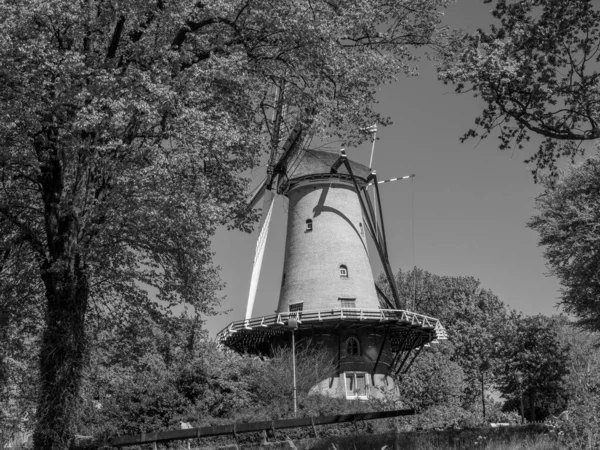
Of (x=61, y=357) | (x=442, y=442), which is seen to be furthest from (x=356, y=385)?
(x=61, y=357)

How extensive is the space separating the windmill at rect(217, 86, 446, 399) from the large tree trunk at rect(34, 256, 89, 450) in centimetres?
2082

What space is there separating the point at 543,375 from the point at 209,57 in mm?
32069

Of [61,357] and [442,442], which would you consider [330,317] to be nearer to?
[442,442]

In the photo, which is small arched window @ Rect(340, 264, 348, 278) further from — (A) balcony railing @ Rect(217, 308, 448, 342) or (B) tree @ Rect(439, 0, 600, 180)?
(B) tree @ Rect(439, 0, 600, 180)

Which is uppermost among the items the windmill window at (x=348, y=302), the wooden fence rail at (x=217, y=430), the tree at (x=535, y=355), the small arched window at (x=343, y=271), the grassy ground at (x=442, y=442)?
the small arched window at (x=343, y=271)

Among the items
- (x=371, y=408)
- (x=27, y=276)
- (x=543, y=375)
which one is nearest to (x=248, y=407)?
(x=371, y=408)

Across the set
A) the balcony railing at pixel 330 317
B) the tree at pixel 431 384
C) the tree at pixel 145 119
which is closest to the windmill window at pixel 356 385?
the tree at pixel 431 384

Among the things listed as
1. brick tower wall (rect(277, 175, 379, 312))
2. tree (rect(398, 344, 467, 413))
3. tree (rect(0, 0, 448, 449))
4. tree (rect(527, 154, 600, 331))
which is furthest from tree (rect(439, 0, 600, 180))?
brick tower wall (rect(277, 175, 379, 312))

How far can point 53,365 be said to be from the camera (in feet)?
41.0

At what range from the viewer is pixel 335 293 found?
36.6 metres

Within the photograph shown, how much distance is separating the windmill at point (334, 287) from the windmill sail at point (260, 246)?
0.06 m

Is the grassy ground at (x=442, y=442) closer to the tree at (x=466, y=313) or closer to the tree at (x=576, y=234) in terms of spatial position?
the tree at (x=576, y=234)

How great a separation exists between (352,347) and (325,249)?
5.68 meters

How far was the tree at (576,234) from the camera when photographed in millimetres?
24500
